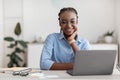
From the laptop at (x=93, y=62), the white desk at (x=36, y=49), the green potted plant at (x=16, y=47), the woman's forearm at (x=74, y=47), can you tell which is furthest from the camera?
the green potted plant at (x=16, y=47)

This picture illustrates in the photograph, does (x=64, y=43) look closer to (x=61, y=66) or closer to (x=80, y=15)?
(x=61, y=66)

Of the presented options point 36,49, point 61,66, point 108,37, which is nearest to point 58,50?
point 61,66

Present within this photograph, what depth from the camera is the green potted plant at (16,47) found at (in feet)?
18.5

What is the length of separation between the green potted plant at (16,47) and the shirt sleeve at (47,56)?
336cm

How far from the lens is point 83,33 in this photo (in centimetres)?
591

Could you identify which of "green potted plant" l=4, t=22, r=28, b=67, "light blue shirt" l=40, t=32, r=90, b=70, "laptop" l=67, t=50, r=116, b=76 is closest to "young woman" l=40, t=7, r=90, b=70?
"light blue shirt" l=40, t=32, r=90, b=70

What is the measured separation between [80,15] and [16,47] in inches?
63.1

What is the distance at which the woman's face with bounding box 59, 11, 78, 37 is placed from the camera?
90.2 inches

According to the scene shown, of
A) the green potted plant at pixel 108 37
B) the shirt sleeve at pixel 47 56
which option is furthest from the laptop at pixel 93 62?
the green potted plant at pixel 108 37

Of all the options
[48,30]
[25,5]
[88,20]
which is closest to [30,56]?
[48,30]

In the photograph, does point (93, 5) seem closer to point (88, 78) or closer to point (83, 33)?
point (83, 33)

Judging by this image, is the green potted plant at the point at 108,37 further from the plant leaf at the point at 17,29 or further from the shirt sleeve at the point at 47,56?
the shirt sleeve at the point at 47,56

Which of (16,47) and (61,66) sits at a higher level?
(61,66)

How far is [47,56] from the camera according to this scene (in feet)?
7.40
